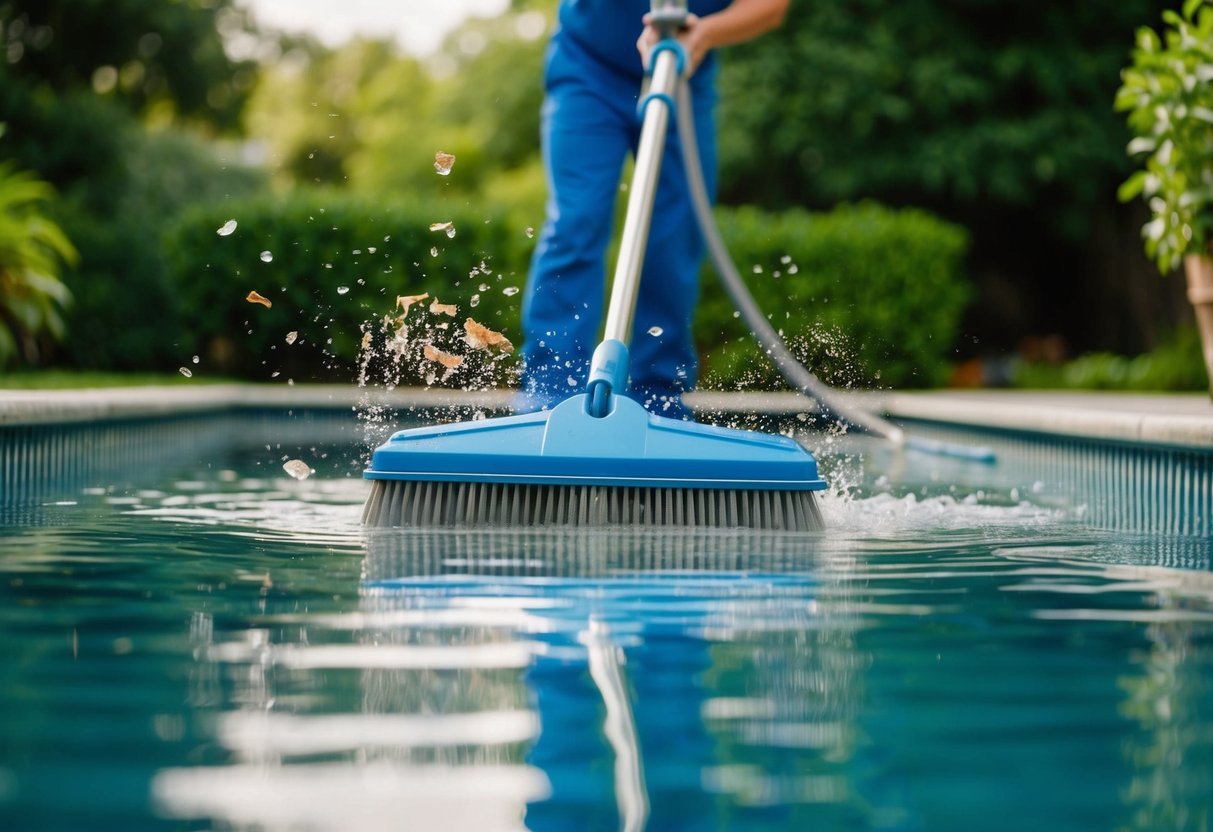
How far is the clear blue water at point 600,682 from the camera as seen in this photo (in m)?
1.35

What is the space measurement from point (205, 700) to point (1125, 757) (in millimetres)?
924

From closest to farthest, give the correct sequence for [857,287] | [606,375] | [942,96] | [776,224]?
[606,375], [857,287], [776,224], [942,96]

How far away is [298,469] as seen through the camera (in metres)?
5.43

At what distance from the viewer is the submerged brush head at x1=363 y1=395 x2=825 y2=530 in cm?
317

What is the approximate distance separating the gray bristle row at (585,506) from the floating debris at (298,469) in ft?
6.25

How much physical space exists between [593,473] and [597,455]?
0.04 meters

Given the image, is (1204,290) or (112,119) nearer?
(1204,290)

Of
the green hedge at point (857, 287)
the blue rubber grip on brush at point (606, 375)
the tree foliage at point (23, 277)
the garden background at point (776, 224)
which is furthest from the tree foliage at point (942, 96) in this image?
the blue rubber grip on brush at point (606, 375)

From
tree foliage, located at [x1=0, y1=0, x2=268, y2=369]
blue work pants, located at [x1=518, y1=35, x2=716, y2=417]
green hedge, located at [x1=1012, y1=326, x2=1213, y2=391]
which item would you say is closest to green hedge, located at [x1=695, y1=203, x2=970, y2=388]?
green hedge, located at [x1=1012, y1=326, x2=1213, y2=391]

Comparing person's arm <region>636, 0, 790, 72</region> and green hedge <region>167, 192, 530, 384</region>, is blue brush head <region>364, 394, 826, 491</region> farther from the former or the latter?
green hedge <region>167, 192, 530, 384</region>

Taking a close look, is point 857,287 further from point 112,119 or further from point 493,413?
point 112,119

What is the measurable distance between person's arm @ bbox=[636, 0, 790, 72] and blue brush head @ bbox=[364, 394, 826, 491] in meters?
1.43

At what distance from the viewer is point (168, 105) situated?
23578mm

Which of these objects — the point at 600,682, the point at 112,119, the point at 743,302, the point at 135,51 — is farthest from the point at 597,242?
the point at 135,51
